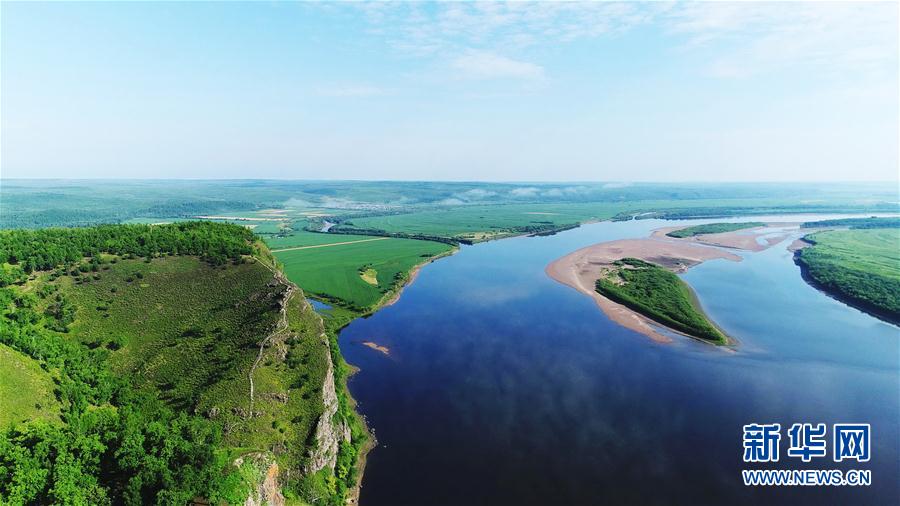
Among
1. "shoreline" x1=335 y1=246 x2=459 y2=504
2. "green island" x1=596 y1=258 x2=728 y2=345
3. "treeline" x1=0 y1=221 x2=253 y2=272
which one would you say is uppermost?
"treeline" x1=0 y1=221 x2=253 y2=272

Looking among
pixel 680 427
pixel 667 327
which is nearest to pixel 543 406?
pixel 680 427

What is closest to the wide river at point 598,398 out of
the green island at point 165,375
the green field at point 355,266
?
the green island at point 165,375

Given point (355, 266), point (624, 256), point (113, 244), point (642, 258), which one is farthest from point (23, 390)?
point (624, 256)

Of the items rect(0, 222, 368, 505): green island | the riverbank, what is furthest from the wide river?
rect(0, 222, 368, 505): green island

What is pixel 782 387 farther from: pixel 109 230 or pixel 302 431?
pixel 109 230

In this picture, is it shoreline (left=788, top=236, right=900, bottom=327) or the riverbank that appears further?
shoreline (left=788, top=236, right=900, bottom=327)

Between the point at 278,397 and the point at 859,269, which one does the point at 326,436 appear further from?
the point at 859,269

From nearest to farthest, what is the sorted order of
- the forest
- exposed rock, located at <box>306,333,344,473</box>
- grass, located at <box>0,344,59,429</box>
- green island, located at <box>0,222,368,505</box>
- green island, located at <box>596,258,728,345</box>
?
the forest, green island, located at <box>0,222,368,505</box>, grass, located at <box>0,344,59,429</box>, exposed rock, located at <box>306,333,344,473</box>, green island, located at <box>596,258,728,345</box>

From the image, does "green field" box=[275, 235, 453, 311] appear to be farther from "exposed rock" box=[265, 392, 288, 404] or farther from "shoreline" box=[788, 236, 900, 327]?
"shoreline" box=[788, 236, 900, 327]
